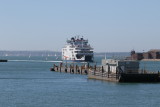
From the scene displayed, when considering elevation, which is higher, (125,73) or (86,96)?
(125,73)

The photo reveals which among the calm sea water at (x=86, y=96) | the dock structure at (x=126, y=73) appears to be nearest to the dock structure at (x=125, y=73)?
the dock structure at (x=126, y=73)

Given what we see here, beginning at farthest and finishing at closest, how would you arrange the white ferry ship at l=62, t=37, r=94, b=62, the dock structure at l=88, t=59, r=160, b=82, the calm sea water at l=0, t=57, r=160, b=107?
the white ferry ship at l=62, t=37, r=94, b=62, the dock structure at l=88, t=59, r=160, b=82, the calm sea water at l=0, t=57, r=160, b=107

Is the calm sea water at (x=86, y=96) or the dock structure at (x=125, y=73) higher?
the dock structure at (x=125, y=73)

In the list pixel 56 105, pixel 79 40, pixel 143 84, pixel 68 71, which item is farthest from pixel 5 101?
pixel 79 40

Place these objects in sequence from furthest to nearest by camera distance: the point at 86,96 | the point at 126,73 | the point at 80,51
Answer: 1. the point at 80,51
2. the point at 126,73
3. the point at 86,96

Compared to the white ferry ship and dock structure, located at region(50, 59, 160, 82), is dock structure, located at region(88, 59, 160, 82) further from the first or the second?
the white ferry ship

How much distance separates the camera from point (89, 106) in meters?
47.0

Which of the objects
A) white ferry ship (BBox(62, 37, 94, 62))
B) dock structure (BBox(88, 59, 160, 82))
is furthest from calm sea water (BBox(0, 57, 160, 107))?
white ferry ship (BBox(62, 37, 94, 62))

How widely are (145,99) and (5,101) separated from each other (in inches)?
493

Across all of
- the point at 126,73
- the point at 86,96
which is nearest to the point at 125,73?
the point at 126,73

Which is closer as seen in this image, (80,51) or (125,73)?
(125,73)

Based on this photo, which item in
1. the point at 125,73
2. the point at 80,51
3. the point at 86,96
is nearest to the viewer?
the point at 86,96

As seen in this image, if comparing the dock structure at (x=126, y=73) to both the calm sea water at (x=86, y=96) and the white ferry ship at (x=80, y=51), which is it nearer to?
the calm sea water at (x=86, y=96)

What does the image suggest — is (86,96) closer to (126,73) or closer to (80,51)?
(126,73)
